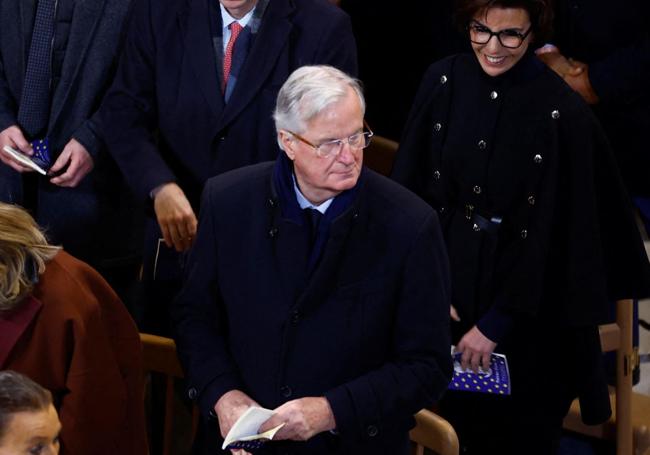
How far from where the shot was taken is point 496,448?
164 inches

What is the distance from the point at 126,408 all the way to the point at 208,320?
0.34 meters

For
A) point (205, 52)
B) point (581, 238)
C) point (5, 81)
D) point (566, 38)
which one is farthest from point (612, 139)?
point (5, 81)

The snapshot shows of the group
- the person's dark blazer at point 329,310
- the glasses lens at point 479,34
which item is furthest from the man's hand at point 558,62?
the person's dark blazer at point 329,310

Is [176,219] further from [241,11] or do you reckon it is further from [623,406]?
[623,406]

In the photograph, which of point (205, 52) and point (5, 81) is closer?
point (205, 52)

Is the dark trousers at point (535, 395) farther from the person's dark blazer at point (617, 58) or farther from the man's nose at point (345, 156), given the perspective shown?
the man's nose at point (345, 156)

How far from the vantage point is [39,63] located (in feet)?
13.8

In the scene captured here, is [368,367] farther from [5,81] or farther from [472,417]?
[5,81]

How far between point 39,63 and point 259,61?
30.8 inches

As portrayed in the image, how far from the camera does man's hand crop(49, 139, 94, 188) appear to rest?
13.8 ft

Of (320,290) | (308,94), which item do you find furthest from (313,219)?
(308,94)

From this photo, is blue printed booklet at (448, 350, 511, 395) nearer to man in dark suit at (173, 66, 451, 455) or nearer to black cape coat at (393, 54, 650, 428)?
black cape coat at (393, 54, 650, 428)

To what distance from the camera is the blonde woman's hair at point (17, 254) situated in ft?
10.5

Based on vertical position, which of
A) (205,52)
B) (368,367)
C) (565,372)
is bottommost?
(565,372)
